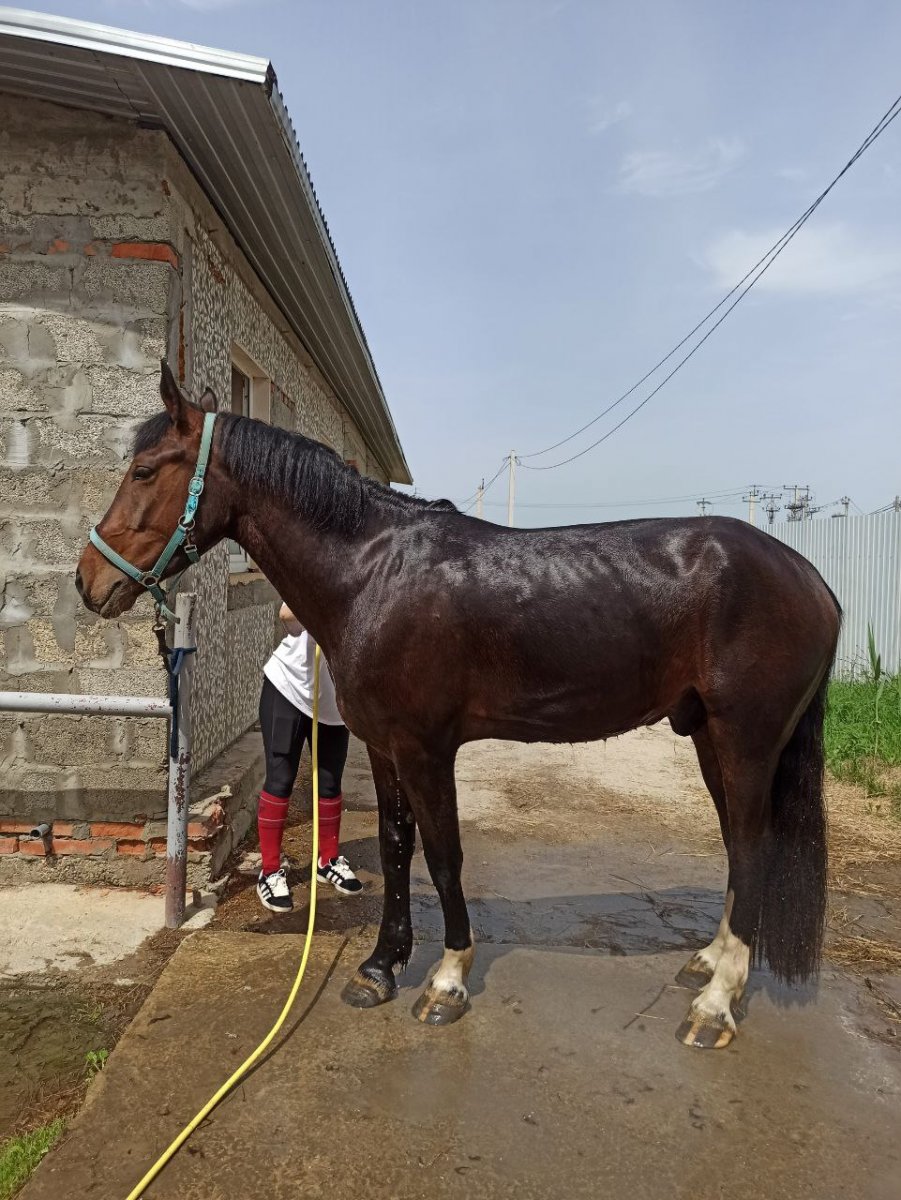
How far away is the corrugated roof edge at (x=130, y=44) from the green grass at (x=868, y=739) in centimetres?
580

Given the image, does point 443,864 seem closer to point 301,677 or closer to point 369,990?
point 369,990

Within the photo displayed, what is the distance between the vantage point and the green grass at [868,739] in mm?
6066

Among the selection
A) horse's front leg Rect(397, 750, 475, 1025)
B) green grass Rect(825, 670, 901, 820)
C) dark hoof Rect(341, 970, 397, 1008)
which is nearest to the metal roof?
horse's front leg Rect(397, 750, 475, 1025)

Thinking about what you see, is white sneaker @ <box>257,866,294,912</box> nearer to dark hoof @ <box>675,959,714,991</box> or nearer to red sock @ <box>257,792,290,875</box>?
red sock @ <box>257,792,290,875</box>

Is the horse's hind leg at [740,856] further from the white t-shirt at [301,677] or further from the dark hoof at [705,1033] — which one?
the white t-shirt at [301,677]

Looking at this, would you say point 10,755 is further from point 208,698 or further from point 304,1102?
point 304,1102

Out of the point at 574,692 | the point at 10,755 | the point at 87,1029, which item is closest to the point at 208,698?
the point at 10,755

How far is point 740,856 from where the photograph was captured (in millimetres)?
2664

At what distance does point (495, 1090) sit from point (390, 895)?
0.75 metres

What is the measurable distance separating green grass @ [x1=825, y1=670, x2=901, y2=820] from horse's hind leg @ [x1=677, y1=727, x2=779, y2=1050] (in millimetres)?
3443

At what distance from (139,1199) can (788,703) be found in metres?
2.27

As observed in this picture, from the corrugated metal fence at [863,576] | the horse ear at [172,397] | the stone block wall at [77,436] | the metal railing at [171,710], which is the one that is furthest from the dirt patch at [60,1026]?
the corrugated metal fence at [863,576]

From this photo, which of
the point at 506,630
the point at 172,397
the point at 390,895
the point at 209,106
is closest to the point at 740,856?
the point at 506,630

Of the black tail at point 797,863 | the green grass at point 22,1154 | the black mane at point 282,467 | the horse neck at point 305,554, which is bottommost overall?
the green grass at point 22,1154
